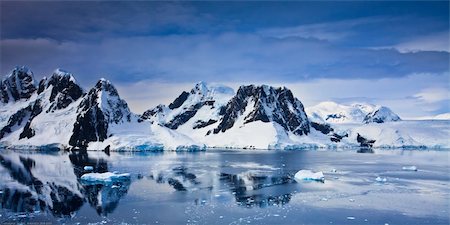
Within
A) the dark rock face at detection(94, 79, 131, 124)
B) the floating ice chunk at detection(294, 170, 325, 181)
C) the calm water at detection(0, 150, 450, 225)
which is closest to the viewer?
the calm water at detection(0, 150, 450, 225)

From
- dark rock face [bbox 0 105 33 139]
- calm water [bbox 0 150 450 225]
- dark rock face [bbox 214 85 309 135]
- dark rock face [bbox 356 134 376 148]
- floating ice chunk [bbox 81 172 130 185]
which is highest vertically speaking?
dark rock face [bbox 214 85 309 135]

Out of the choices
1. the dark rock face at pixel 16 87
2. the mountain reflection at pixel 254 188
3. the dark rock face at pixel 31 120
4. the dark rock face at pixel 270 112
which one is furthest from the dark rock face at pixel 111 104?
the mountain reflection at pixel 254 188

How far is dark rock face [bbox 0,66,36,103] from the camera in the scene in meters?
164

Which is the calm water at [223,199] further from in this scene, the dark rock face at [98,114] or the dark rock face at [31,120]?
the dark rock face at [31,120]

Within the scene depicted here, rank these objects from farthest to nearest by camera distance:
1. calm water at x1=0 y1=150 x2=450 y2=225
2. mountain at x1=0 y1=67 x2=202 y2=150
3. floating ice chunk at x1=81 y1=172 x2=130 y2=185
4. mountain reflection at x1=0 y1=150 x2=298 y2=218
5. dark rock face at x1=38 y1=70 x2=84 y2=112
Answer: dark rock face at x1=38 y1=70 x2=84 y2=112, mountain at x1=0 y1=67 x2=202 y2=150, floating ice chunk at x1=81 y1=172 x2=130 y2=185, mountain reflection at x1=0 y1=150 x2=298 y2=218, calm water at x1=0 y1=150 x2=450 y2=225

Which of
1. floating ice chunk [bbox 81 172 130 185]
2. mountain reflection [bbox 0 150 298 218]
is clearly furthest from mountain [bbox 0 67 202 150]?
floating ice chunk [bbox 81 172 130 185]

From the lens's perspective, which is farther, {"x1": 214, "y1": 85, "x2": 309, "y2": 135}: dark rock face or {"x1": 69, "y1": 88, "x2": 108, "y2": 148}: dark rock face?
{"x1": 214, "y1": 85, "x2": 309, "y2": 135}: dark rock face

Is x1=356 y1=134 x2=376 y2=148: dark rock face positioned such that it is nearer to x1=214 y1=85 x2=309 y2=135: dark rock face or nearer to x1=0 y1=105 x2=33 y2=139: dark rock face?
x1=214 y1=85 x2=309 y2=135: dark rock face

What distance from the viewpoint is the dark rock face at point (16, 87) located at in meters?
164

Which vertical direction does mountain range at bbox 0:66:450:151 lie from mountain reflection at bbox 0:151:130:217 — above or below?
above

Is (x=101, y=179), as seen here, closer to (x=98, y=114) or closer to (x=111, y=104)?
(x=98, y=114)

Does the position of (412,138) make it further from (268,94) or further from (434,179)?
(434,179)

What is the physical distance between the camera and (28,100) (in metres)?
162

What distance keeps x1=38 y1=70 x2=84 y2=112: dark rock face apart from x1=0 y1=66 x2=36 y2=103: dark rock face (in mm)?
19239
